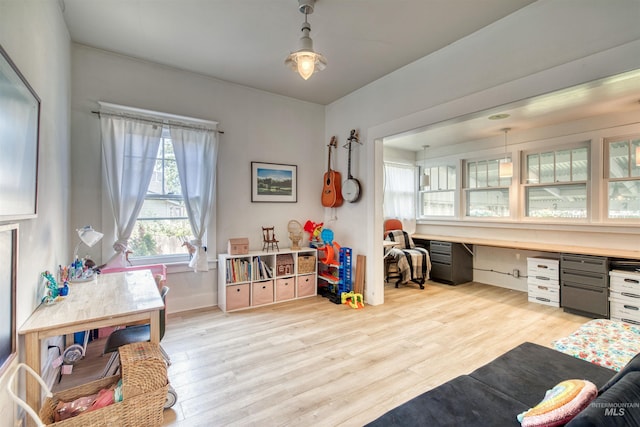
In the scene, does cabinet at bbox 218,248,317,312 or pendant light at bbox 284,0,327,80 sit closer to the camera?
pendant light at bbox 284,0,327,80

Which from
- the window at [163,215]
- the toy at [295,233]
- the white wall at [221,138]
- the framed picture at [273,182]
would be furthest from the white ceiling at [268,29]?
the toy at [295,233]

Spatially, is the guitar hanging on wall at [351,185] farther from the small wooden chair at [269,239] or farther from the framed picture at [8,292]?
the framed picture at [8,292]

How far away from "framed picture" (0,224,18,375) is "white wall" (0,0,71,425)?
0.06m

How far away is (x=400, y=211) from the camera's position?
596 centimetres

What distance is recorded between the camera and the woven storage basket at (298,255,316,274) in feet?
13.6

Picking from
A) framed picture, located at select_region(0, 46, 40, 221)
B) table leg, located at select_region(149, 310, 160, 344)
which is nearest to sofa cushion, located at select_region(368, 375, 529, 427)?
table leg, located at select_region(149, 310, 160, 344)

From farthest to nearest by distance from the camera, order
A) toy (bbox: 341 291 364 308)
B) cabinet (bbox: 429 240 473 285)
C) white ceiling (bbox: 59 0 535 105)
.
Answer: cabinet (bbox: 429 240 473 285), toy (bbox: 341 291 364 308), white ceiling (bbox: 59 0 535 105)

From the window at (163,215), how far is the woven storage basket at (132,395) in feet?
6.37

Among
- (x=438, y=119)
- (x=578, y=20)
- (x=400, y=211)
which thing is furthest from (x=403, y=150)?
(x=578, y=20)

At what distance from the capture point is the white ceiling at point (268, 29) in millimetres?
2357

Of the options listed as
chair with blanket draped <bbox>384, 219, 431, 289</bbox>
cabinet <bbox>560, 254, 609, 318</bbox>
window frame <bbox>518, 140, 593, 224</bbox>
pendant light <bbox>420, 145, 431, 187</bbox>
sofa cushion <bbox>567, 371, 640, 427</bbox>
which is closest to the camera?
sofa cushion <bbox>567, 371, 640, 427</bbox>

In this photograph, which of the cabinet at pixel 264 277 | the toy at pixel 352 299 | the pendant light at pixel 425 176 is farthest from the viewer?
the pendant light at pixel 425 176

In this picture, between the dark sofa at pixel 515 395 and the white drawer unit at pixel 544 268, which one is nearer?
the dark sofa at pixel 515 395

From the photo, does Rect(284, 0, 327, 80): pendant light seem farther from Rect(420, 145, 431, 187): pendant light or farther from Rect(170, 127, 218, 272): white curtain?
Rect(420, 145, 431, 187): pendant light
